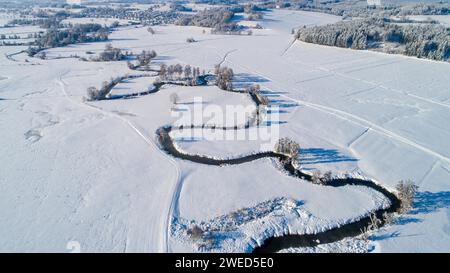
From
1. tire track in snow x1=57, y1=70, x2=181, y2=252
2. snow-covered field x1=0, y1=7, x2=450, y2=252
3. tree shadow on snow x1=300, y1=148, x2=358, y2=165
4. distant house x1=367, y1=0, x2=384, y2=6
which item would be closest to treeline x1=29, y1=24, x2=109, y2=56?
snow-covered field x1=0, y1=7, x2=450, y2=252

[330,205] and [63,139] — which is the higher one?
[63,139]

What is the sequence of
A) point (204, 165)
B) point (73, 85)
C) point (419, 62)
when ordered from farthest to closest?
1. point (419, 62)
2. point (73, 85)
3. point (204, 165)

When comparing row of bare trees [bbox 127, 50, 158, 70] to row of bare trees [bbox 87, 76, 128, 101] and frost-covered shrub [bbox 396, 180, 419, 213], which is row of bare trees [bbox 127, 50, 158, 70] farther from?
frost-covered shrub [bbox 396, 180, 419, 213]

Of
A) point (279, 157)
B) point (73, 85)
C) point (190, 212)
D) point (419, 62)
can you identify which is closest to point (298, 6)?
point (419, 62)

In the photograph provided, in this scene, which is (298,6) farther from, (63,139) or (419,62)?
(63,139)

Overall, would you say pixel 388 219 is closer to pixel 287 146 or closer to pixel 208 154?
pixel 287 146
